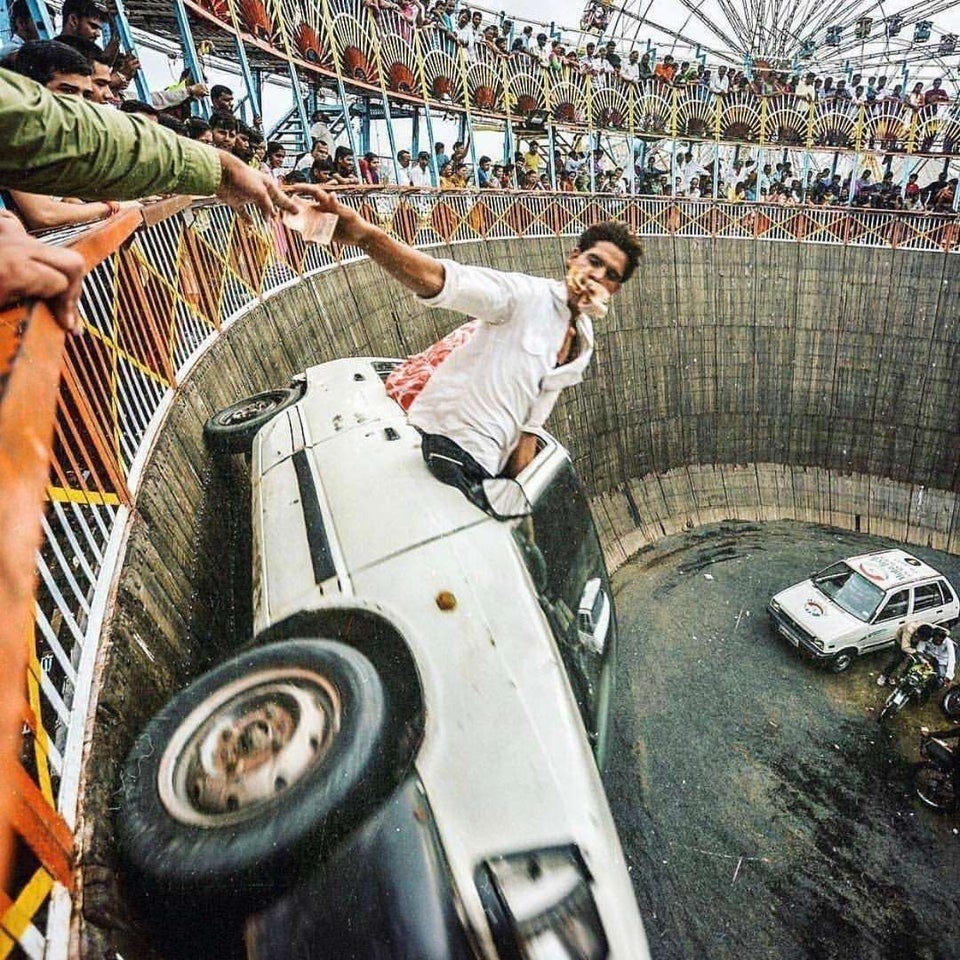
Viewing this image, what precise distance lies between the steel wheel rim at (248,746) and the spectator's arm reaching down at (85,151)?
1.57m

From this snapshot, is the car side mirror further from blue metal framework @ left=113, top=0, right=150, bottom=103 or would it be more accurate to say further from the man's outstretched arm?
blue metal framework @ left=113, top=0, right=150, bottom=103

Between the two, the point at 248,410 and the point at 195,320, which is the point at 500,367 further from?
the point at 195,320

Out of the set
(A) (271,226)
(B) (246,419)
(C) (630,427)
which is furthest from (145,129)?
(C) (630,427)

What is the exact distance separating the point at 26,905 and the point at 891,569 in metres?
11.3

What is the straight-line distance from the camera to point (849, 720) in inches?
316

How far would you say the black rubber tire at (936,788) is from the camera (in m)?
6.61

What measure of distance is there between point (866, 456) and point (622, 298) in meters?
7.37

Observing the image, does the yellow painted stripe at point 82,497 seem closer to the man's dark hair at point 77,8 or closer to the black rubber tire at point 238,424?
the black rubber tire at point 238,424

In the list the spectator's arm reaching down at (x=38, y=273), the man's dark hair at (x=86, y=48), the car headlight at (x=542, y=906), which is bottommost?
the car headlight at (x=542, y=906)

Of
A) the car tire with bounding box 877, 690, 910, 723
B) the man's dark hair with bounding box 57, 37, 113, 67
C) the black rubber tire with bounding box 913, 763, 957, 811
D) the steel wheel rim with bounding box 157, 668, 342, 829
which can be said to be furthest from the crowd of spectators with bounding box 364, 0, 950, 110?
the black rubber tire with bounding box 913, 763, 957, 811

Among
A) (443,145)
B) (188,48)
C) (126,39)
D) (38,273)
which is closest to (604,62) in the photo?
(443,145)

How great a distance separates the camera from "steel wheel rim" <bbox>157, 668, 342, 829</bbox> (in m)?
1.74

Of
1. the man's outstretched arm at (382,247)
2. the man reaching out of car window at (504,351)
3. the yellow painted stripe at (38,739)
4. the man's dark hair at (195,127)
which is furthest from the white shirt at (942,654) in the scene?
the man's dark hair at (195,127)

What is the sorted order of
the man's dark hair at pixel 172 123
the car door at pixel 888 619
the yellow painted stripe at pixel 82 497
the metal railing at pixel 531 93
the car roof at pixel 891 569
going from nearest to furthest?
the yellow painted stripe at pixel 82 497 → the man's dark hair at pixel 172 123 → the car door at pixel 888 619 → the car roof at pixel 891 569 → the metal railing at pixel 531 93
